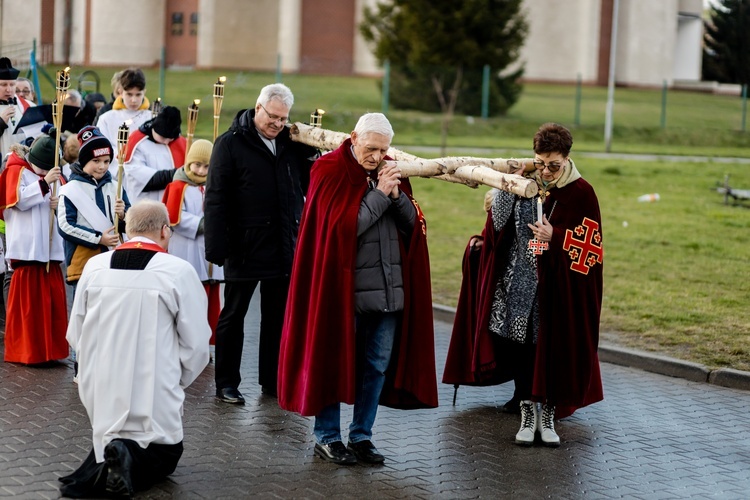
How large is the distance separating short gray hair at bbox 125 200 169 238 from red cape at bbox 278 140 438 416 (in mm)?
969

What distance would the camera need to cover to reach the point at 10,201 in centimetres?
945

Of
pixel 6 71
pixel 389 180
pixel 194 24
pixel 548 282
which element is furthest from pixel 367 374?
pixel 194 24

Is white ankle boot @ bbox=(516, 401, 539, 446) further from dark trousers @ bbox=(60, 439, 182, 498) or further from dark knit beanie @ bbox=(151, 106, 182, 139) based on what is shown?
dark knit beanie @ bbox=(151, 106, 182, 139)

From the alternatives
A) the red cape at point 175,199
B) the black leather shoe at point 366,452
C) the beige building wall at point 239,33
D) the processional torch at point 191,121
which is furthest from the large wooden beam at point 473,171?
the beige building wall at point 239,33

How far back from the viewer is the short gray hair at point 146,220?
6266 millimetres

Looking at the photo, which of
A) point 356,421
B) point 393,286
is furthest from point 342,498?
point 393,286

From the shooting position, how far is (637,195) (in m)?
21.9

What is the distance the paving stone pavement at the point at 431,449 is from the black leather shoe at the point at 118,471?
0.26 meters

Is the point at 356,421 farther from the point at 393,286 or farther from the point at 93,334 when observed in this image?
the point at 93,334

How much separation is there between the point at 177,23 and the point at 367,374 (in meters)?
48.2

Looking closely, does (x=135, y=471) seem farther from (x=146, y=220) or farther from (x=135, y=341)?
(x=146, y=220)

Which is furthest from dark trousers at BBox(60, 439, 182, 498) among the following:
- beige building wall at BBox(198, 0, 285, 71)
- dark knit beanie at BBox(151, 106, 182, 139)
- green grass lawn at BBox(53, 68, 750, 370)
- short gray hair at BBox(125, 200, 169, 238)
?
beige building wall at BBox(198, 0, 285, 71)

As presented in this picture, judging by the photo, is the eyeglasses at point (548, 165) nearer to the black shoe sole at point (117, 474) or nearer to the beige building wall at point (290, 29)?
the black shoe sole at point (117, 474)

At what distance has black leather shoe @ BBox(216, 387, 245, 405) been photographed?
27.4ft
